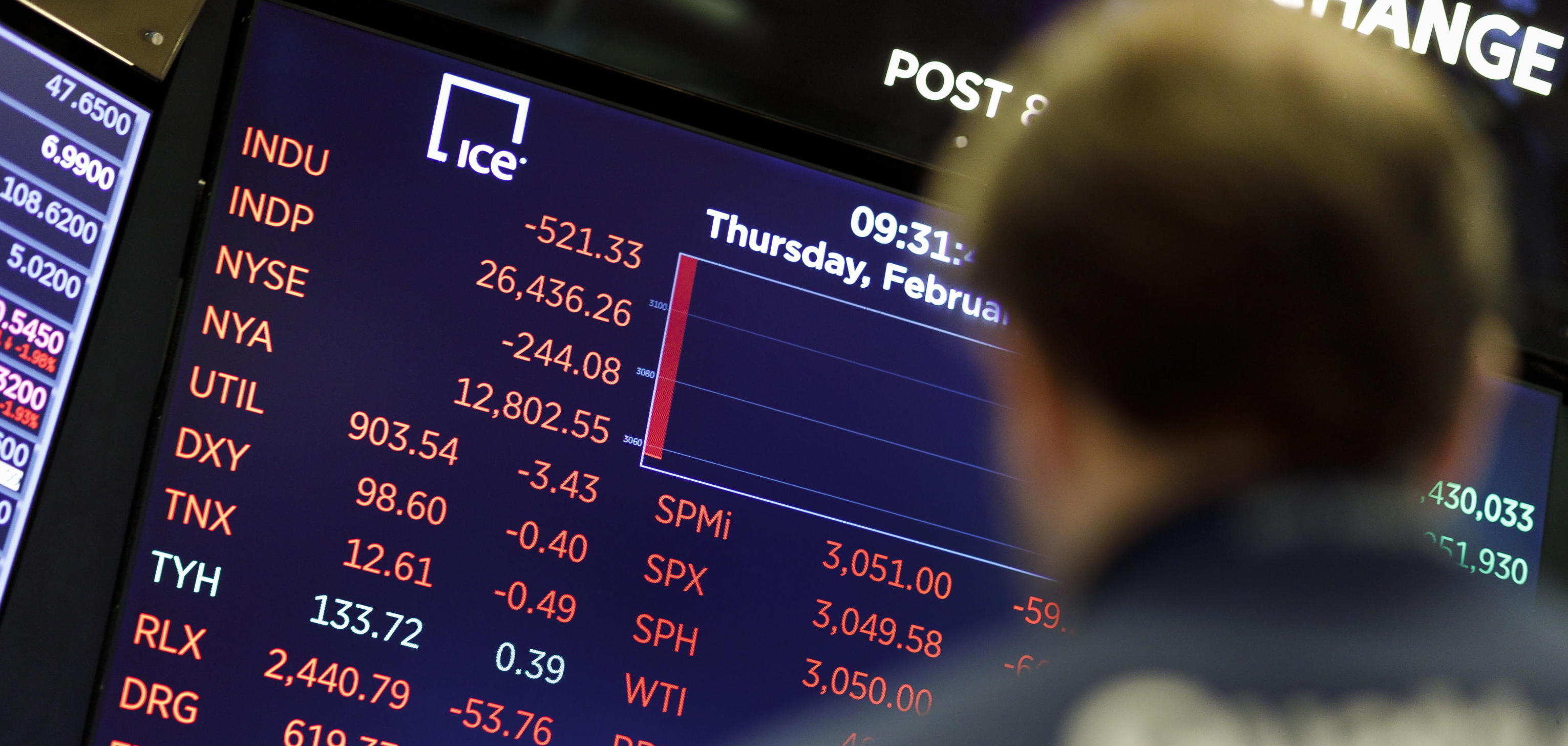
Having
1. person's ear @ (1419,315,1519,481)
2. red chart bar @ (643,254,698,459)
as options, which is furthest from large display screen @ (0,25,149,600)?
person's ear @ (1419,315,1519,481)

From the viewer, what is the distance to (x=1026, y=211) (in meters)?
0.62

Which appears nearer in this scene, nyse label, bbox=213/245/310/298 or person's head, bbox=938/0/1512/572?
person's head, bbox=938/0/1512/572

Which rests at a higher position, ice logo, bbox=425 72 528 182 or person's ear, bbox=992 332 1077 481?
ice logo, bbox=425 72 528 182

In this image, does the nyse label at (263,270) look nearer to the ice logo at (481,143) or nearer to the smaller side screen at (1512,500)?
the ice logo at (481,143)

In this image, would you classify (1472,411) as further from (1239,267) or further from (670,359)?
(670,359)

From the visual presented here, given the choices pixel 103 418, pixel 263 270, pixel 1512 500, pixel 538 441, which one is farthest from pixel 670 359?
pixel 1512 500

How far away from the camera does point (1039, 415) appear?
65 cm

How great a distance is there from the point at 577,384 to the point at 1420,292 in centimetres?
178

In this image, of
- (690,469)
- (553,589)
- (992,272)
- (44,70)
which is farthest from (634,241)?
(992,272)

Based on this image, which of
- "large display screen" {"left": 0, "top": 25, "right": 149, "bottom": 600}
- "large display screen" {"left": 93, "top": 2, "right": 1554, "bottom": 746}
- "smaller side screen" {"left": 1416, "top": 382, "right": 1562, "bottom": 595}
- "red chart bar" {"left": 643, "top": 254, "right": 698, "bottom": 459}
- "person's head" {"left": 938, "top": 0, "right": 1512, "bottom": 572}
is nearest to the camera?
"person's head" {"left": 938, "top": 0, "right": 1512, "bottom": 572}

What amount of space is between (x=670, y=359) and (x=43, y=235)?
87 cm

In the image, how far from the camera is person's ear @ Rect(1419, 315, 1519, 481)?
0.61 m

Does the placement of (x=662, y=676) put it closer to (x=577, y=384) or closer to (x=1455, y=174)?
(x=577, y=384)

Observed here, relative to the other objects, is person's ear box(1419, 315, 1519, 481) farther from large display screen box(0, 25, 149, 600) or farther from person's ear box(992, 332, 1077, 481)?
large display screen box(0, 25, 149, 600)
